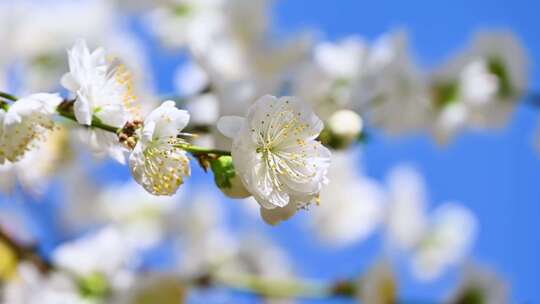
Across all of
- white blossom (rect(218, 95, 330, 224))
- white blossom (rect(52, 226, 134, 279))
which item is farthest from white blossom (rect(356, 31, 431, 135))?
white blossom (rect(218, 95, 330, 224))

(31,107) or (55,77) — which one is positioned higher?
(55,77)

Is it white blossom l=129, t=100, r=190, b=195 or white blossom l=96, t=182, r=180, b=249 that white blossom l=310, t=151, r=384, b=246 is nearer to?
white blossom l=96, t=182, r=180, b=249

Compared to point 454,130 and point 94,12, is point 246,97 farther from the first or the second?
point 94,12

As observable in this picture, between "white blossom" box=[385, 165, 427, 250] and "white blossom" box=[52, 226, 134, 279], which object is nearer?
"white blossom" box=[52, 226, 134, 279]

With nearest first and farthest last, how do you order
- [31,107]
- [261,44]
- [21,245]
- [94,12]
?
[31,107]
[21,245]
[261,44]
[94,12]

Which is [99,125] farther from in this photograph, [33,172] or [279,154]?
[33,172]

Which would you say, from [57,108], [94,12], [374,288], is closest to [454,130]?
[374,288]

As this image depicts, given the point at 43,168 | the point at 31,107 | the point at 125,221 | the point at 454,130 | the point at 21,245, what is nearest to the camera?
the point at 31,107
